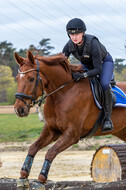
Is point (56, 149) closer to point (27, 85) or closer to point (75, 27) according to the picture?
point (27, 85)

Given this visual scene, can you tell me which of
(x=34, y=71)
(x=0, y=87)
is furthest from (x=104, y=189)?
(x=0, y=87)

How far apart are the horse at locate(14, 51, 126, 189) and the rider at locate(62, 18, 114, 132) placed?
20 cm

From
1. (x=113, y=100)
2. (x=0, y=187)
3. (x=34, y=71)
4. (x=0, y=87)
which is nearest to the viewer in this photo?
(x=34, y=71)

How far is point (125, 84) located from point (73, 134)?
2165mm

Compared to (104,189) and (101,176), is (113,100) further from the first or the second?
(101,176)

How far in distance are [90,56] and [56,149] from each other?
1.77 meters

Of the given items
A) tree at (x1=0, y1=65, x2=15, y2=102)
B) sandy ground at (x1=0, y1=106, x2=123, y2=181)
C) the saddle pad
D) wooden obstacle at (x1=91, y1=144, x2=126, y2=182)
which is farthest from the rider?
tree at (x1=0, y1=65, x2=15, y2=102)

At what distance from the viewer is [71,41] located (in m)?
6.69

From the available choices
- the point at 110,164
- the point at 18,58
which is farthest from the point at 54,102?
the point at 110,164

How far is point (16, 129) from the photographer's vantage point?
24.8m

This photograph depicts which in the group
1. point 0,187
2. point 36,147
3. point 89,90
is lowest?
point 0,187

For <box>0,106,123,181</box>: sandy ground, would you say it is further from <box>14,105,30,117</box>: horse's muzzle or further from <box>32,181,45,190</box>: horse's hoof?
<box>14,105,30,117</box>: horse's muzzle

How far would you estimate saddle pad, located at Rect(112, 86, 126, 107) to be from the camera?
7011mm

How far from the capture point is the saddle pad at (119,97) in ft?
23.0
